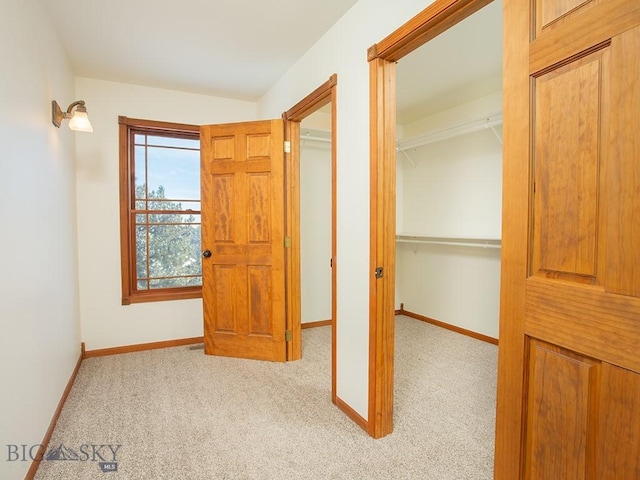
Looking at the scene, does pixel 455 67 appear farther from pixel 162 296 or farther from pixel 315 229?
pixel 162 296

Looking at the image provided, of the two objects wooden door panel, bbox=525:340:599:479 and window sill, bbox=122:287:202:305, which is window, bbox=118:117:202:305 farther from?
wooden door panel, bbox=525:340:599:479

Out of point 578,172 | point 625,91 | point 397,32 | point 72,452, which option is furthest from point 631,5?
point 72,452

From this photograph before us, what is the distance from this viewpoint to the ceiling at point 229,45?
2.15 m

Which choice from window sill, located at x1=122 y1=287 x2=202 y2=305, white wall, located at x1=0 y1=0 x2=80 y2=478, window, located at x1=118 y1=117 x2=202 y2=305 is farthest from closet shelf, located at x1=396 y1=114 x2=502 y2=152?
white wall, located at x1=0 y1=0 x2=80 y2=478

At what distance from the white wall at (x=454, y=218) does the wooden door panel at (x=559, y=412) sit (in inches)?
106

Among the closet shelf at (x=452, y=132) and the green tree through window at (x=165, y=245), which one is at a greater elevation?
the closet shelf at (x=452, y=132)

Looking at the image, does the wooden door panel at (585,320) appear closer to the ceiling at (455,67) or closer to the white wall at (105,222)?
the ceiling at (455,67)

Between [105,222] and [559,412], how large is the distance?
361cm

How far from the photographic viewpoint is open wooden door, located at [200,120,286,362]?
3.02m

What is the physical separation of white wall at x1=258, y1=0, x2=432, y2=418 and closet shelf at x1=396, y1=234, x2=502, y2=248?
5.06 feet

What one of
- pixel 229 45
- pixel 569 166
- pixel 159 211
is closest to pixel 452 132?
pixel 229 45

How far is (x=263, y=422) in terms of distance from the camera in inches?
82.0

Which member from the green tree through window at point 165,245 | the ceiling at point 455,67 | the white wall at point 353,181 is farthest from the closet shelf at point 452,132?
the green tree through window at point 165,245

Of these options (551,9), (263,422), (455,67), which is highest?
(455,67)
